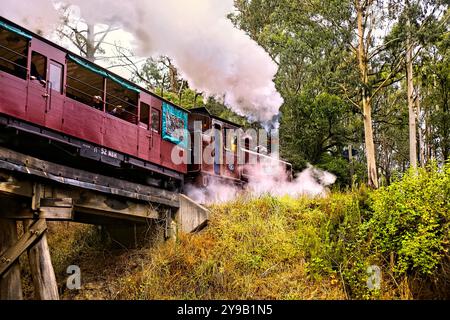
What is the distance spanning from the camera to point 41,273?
30.1ft

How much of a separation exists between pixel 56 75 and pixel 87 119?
129 cm

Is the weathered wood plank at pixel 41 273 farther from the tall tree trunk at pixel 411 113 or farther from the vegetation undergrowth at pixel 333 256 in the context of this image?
the tall tree trunk at pixel 411 113

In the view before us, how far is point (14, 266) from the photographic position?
9094mm

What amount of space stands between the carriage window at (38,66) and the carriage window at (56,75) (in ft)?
0.55

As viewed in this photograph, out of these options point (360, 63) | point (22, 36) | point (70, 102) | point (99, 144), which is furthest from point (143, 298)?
point (360, 63)

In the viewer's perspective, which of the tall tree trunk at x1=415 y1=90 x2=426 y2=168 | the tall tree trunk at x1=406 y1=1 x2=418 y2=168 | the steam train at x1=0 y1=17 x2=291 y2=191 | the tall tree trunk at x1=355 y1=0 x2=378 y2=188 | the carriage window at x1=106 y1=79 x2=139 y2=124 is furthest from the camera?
the tall tree trunk at x1=415 y1=90 x2=426 y2=168

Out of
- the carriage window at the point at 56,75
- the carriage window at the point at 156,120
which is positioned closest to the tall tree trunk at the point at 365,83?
the carriage window at the point at 156,120

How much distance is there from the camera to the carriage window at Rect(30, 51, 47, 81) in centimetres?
1106

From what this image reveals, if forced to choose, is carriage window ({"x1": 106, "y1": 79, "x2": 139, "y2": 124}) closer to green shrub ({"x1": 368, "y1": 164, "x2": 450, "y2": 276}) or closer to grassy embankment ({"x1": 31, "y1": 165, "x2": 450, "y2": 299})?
grassy embankment ({"x1": 31, "y1": 165, "x2": 450, "y2": 299})

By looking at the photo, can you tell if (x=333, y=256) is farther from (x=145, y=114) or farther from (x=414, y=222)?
(x=145, y=114)

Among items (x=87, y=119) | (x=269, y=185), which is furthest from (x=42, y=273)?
(x=269, y=185)

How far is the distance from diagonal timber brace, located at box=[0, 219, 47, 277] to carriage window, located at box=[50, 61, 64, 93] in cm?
337

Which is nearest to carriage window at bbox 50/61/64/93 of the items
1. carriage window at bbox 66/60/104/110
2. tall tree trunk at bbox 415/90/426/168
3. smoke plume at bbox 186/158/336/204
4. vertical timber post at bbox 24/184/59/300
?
carriage window at bbox 66/60/104/110

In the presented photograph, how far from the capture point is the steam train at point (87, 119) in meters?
10.6
